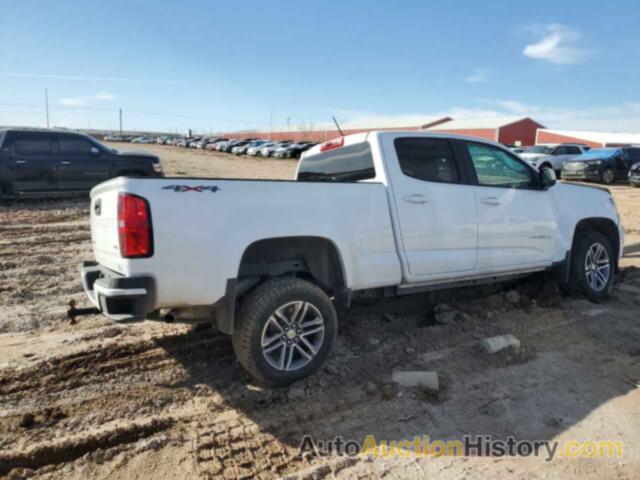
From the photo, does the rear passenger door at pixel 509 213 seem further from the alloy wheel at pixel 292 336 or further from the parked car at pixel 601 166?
the parked car at pixel 601 166

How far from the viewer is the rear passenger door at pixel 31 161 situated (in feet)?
37.0

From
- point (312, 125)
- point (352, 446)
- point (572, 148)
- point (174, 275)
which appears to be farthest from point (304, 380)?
point (312, 125)

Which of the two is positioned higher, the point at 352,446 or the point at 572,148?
the point at 572,148

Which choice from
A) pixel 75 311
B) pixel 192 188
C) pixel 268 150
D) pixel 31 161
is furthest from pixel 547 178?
pixel 268 150

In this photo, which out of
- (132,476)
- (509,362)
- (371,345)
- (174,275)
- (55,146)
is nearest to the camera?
(132,476)

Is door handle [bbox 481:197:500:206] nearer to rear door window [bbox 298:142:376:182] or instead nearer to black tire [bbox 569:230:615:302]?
rear door window [bbox 298:142:376:182]

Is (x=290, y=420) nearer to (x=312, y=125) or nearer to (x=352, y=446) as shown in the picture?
(x=352, y=446)

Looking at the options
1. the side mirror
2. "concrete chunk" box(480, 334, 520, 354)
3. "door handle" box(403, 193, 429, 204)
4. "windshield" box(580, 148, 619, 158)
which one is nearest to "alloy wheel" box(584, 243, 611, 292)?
the side mirror

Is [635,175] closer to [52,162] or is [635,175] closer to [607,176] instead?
[607,176]

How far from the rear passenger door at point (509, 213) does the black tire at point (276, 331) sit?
6.18ft

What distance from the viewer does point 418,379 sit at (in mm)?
3785

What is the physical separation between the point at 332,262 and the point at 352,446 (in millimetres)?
1475

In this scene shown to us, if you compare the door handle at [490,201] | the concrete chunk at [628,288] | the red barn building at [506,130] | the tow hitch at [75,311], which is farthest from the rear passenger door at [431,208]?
the red barn building at [506,130]

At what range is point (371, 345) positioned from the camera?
4562mm
